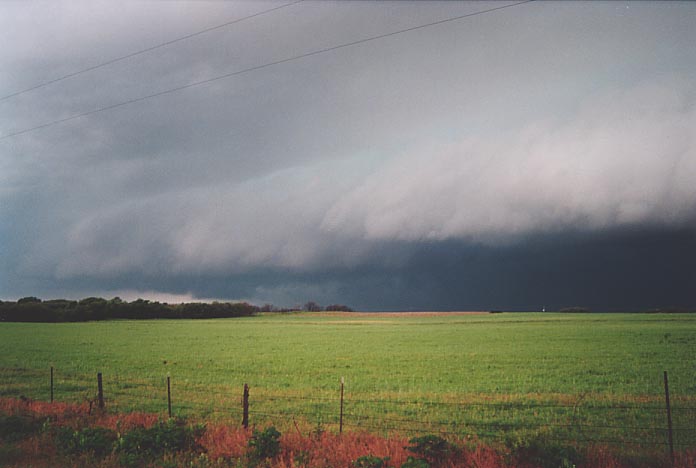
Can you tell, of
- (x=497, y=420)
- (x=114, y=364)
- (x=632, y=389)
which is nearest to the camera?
(x=497, y=420)

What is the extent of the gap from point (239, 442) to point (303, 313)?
584ft

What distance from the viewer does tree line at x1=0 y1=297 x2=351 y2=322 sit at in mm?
126688

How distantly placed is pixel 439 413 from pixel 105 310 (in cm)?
14192

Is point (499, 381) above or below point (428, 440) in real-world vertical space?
below

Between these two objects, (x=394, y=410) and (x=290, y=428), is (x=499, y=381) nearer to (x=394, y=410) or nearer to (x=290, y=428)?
(x=394, y=410)

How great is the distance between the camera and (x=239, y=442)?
1352 centimetres

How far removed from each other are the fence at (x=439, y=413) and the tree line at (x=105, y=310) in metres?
116

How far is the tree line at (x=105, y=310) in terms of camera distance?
416ft

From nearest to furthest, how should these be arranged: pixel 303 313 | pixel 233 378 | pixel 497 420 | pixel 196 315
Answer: pixel 497 420, pixel 233 378, pixel 196 315, pixel 303 313

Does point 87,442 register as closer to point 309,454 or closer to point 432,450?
point 309,454

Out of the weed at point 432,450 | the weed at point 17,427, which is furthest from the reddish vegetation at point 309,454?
the weed at point 17,427

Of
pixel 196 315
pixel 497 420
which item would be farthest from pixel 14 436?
pixel 196 315

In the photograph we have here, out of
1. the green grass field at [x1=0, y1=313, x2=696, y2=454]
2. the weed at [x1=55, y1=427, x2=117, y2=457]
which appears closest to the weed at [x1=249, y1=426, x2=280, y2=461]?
the weed at [x1=55, y1=427, x2=117, y2=457]

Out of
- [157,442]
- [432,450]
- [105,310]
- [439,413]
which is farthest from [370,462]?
[105,310]
